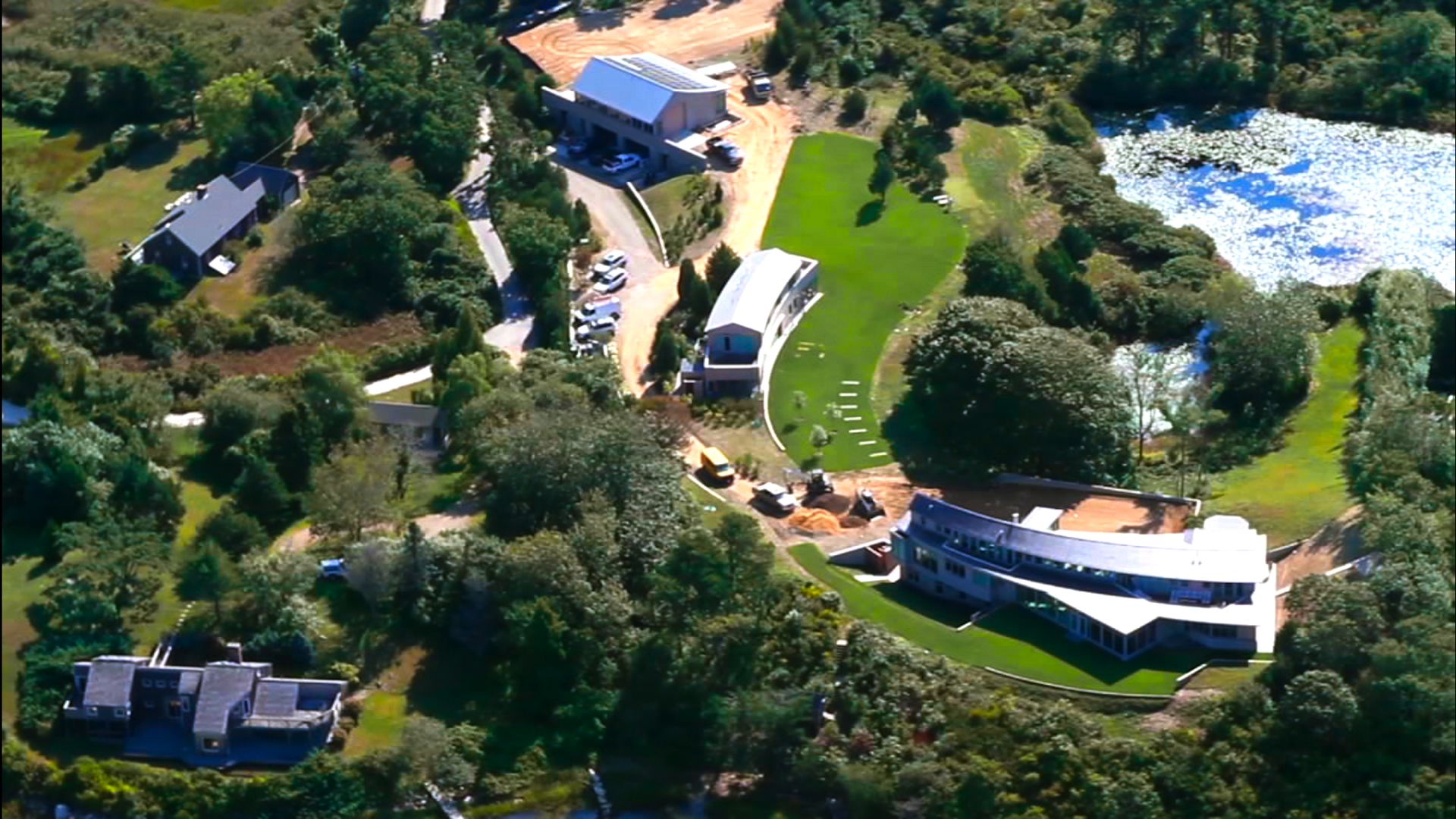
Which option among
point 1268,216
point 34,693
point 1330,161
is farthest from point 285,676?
point 1330,161

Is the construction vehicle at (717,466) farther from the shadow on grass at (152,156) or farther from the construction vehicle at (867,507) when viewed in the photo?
the shadow on grass at (152,156)

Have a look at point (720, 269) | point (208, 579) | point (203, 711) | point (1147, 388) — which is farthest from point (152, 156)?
point (1147, 388)

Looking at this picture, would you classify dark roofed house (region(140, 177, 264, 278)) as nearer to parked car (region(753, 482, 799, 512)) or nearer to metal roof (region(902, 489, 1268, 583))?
parked car (region(753, 482, 799, 512))

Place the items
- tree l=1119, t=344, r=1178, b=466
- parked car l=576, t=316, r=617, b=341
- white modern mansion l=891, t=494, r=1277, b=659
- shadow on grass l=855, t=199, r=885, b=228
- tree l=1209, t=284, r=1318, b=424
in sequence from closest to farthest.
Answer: white modern mansion l=891, t=494, r=1277, b=659 < tree l=1119, t=344, r=1178, b=466 < tree l=1209, t=284, r=1318, b=424 < parked car l=576, t=316, r=617, b=341 < shadow on grass l=855, t=199, r=885, b=228

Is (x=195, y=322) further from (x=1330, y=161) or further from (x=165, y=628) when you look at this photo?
(x=1330, y=161)

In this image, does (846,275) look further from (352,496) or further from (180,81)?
(180,81)

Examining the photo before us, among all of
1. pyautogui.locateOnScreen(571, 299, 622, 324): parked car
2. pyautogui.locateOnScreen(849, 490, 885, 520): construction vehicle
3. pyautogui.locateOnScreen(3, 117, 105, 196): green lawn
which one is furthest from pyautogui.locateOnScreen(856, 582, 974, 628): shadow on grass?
pyautogui.locateOnScreen(3, 117, 105, 196): green lawn
